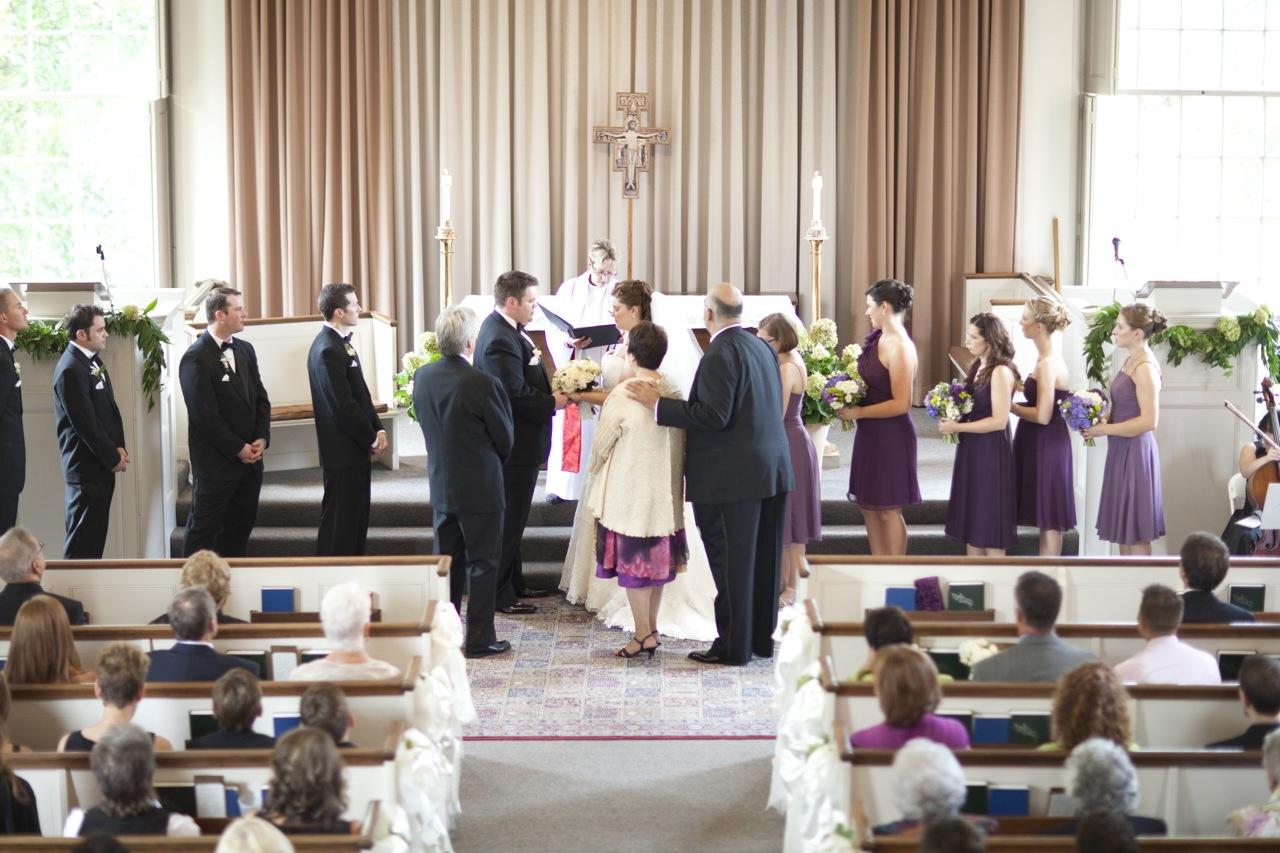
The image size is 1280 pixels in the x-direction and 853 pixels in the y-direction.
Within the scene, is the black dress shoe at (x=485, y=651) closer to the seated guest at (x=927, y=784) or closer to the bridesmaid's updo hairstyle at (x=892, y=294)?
the bridesmaid's updo hairstyle at (x=892, y=294)

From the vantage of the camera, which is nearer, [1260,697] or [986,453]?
[1260,697]

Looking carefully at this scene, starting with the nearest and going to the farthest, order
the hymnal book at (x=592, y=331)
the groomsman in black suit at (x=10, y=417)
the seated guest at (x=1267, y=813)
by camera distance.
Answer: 1. the seated guest at (x=1267, y=813)
2. the groomsman in black suit at (x=10, y=417)
3. the hymnal book at (x=592, y=331)

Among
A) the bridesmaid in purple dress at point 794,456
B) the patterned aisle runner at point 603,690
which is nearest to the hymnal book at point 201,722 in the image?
the patterned aisle runner at point 603,690

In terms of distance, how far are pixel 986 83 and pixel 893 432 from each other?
15.9 feet

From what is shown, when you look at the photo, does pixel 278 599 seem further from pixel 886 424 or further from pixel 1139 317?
pixel 1139 317

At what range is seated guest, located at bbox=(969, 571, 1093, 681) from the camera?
4.63m

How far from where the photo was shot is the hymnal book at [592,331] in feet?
27.2

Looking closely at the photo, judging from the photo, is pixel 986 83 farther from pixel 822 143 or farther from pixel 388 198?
pixel 388 198

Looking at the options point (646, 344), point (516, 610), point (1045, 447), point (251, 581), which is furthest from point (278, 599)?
point (1045, 447)

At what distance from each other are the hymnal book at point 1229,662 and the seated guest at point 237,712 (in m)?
2.90

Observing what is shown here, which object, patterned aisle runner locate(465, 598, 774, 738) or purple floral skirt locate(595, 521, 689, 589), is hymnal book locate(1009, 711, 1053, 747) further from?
purple floral skirt locate(595, 521, 689, 589)

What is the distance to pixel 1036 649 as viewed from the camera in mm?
4664

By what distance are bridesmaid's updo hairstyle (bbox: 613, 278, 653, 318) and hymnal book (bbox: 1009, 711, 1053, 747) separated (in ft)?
10.4

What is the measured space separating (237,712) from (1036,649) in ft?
7.31
